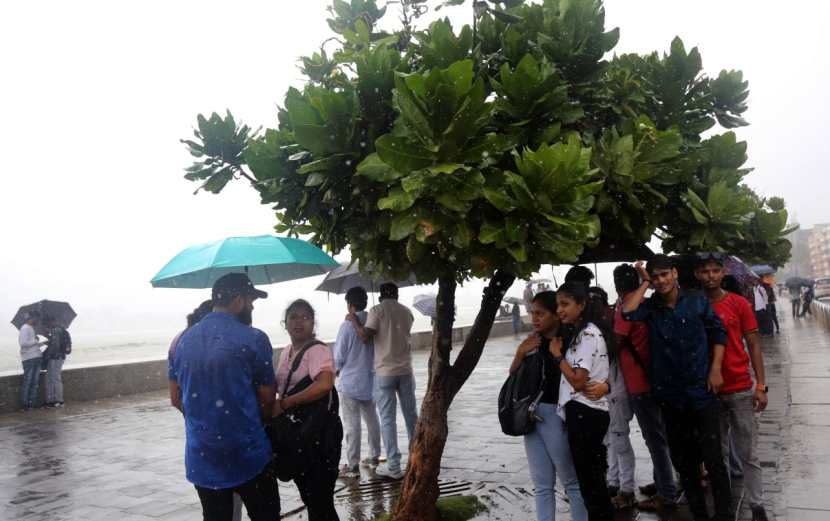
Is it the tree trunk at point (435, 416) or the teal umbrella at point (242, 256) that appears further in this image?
the tree trunk at point (435, 416)

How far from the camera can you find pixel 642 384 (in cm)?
483

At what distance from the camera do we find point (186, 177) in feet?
12.2

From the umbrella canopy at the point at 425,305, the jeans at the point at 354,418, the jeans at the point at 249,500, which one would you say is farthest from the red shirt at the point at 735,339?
the umbrella canopy at the point at 425,305

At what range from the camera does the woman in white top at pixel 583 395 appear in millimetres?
3748

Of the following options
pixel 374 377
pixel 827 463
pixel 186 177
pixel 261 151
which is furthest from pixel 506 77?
pixel 827 463

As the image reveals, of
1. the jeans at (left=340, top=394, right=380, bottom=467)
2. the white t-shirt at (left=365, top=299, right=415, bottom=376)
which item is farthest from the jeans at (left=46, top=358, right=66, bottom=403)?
A: the white t-shirt at (left=365, top=299, right=415, bottom=376)

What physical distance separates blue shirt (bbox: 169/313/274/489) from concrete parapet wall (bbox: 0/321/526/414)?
1027cm

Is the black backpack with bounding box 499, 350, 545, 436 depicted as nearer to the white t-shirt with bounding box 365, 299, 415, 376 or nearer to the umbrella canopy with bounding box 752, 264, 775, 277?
the white t-shirt with bounding box 365, 299, 415, 376

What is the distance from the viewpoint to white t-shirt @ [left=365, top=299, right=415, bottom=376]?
6.35 meters

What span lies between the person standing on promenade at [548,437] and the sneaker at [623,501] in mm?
1250

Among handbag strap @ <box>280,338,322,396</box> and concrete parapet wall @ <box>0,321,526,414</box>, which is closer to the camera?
handbag strap @ <box>280,338,322,396</box>

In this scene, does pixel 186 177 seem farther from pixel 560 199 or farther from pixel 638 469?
pixel 638 469

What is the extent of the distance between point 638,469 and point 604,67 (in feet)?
13.8

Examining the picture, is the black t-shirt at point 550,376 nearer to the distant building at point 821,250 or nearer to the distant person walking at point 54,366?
the distant person walking at point 54,366
